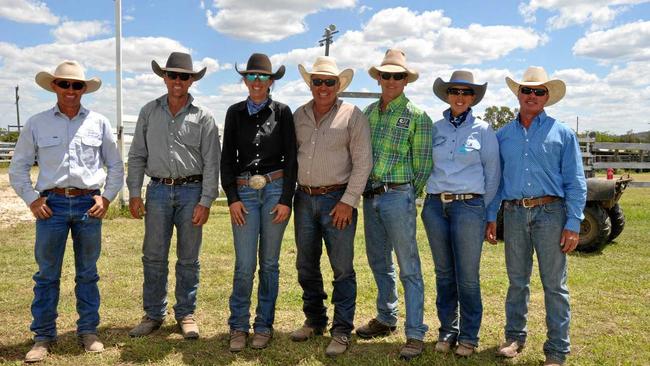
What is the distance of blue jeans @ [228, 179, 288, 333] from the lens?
440 cm

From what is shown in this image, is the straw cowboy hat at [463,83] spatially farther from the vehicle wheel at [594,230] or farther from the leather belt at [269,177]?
the vehicle wheel at [594,230]

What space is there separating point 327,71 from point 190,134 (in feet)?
4.08

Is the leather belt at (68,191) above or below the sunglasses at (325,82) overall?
below

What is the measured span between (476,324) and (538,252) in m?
0.73

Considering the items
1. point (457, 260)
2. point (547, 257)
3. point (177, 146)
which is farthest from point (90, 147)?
point (547, 257)

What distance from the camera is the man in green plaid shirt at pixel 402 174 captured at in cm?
427

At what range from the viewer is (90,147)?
4410 mm

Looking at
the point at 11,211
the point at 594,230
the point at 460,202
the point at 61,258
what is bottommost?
the point at 11,211

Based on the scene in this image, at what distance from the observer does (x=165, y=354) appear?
4383 millimetres

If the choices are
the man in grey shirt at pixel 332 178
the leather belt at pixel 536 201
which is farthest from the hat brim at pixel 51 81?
the leather belt at pixel 536 201

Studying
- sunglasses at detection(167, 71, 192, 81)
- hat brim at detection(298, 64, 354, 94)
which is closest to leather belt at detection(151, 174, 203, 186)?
sunglasses at detection(167, 71, 192, 81)

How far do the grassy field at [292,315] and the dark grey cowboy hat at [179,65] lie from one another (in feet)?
7.33

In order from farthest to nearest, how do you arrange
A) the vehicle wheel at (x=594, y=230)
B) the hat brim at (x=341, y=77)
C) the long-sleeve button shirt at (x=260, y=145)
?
the vehicle wheel at (x=594, y=230) < the hat brim at (x=341, y=77) < the long-sleeve button shirt at (x=260, y=145)

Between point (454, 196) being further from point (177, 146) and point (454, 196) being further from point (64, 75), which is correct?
point (64, 75)
